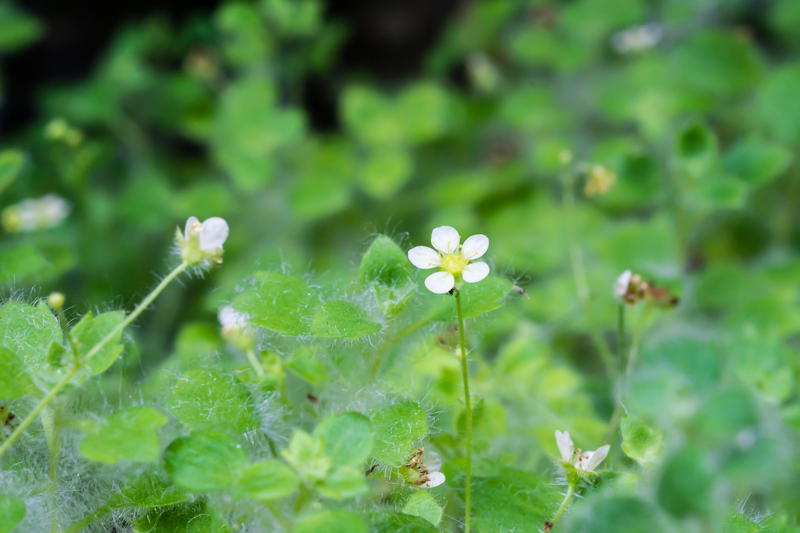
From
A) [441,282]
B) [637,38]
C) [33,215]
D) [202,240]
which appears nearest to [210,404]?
[202,240]

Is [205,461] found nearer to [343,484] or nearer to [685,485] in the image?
[343,484]

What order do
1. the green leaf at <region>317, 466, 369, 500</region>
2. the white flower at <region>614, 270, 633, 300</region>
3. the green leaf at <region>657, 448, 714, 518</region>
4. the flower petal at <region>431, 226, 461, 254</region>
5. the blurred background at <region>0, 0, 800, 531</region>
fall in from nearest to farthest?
the green leaf at <region>657, 448, 714, 518</region>, the green leaf at <region>317, 466, 369, 500</region>, the flower petal at <region>431, 226, 461, 254</region>, the white flower at <region>614, 270, 633, 300</region>, the blurred background at <region>0, 0, 800, 531</region>

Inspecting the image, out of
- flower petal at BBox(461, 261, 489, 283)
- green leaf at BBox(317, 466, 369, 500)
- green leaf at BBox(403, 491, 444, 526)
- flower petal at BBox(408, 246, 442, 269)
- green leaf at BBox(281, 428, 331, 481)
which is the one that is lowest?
green leaf at BBox(403, 491, 444, 526)

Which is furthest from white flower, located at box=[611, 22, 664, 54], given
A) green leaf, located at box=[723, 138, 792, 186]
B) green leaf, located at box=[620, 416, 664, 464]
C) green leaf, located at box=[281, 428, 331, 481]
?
green leaf, located at box=[281, 428, 331, 481]

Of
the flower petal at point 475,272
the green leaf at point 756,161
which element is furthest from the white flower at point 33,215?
the green leaf at point 756,161

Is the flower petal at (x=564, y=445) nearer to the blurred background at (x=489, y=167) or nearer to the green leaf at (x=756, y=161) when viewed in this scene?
the blurred background at (x=489, y=167)

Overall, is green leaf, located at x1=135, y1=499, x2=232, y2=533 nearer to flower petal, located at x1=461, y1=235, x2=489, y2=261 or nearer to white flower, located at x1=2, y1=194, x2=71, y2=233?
flower petal, located at x1=461, y1=235, x2=489, y2=261
